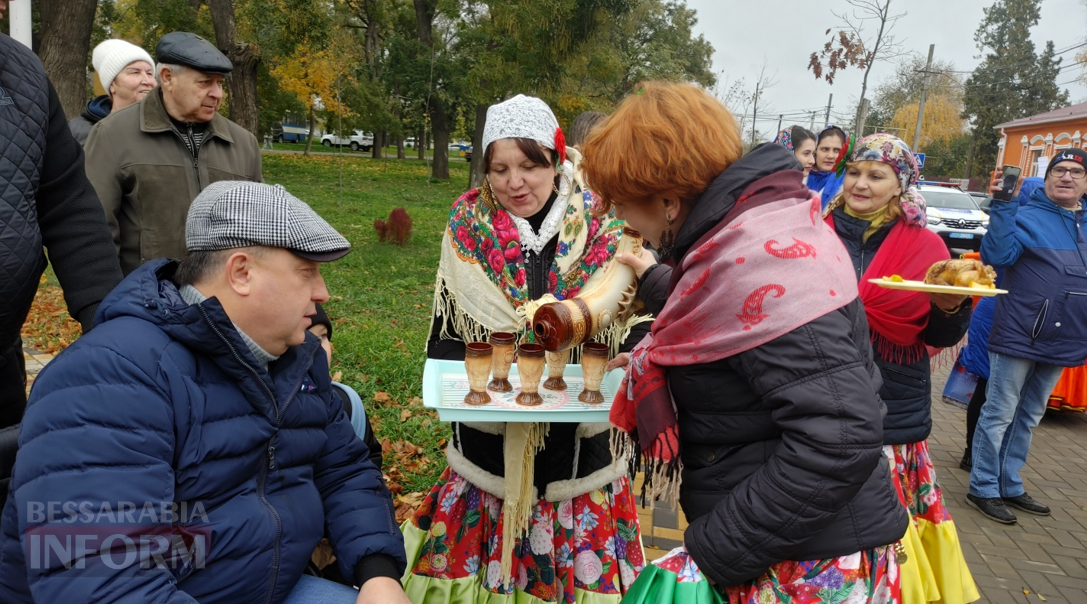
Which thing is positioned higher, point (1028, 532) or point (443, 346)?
point (443, 346)

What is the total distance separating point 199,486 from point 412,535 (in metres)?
1.28

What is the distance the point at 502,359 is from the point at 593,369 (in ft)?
0.96

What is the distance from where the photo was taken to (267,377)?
69.3 inches

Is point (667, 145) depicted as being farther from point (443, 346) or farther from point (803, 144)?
point (803, 144)

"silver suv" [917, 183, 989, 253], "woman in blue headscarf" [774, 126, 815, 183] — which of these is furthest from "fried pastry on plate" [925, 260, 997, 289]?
"silver suv" [917, 183, 989, 253]

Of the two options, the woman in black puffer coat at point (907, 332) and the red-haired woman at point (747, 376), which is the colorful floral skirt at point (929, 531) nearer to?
the woman in black puffer coat at point (907, 332)

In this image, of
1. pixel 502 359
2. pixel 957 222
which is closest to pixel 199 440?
pixel 502 359

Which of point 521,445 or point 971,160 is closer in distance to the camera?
point 521,445

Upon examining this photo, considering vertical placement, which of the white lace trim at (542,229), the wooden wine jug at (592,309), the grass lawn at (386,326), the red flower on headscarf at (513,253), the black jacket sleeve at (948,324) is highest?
the white lace trim at (542,229)

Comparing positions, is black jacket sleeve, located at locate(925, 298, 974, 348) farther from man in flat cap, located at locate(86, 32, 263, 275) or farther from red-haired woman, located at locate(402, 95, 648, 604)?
man in flat cap, located at locate(86, 32, 263, 275)

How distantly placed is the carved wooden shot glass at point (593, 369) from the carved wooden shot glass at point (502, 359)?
0.78 feet

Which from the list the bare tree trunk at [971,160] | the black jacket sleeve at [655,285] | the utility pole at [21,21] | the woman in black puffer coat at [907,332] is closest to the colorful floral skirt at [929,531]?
the woman in black puffer coat at [907,332]

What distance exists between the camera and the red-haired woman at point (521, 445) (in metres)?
2.45

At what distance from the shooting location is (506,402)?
6.79 ft
